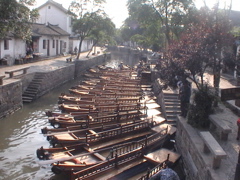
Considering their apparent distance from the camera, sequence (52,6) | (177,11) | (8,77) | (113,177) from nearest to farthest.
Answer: (113,177), (8,77), (177,11), (52,6)

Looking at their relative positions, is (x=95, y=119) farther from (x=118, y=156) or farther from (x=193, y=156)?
(x=193, y=156)

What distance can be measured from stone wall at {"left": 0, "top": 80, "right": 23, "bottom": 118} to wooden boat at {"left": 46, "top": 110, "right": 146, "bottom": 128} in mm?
4281

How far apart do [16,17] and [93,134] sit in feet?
30.3

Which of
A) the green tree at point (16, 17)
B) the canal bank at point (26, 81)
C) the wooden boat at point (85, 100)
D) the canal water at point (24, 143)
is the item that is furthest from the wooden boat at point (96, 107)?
the green tree at point (16, 17)

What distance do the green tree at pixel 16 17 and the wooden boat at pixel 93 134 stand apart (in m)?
7.70

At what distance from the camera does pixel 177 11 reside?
24.1 meters

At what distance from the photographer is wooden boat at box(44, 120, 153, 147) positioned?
933 cm

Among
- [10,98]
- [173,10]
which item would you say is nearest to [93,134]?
[10,98]

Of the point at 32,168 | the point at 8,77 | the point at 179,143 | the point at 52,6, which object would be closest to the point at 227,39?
the point at 179,143

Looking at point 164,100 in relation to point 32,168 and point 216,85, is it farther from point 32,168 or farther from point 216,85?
point 32,168

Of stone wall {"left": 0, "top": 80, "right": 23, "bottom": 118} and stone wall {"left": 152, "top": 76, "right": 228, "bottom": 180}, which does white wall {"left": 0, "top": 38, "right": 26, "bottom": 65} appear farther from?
stone wall {"left": 152, "top": 76, "right": 228, "bottom": 180}

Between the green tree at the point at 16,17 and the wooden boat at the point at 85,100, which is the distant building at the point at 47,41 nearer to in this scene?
the green tree at the point at 16,17

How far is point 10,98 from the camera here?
15.5 m

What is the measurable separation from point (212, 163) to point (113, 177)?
9.31ft
